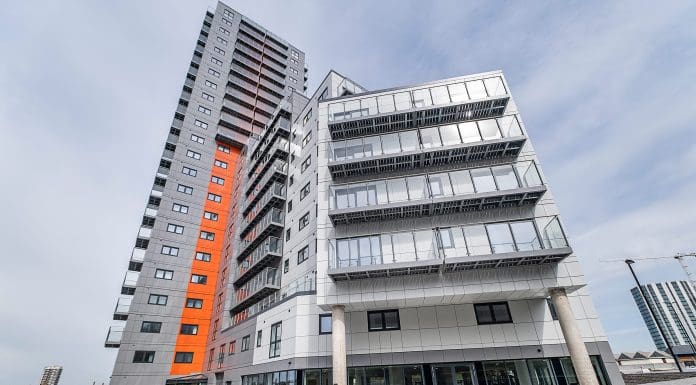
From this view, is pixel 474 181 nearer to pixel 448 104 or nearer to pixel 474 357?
pixel 448 104

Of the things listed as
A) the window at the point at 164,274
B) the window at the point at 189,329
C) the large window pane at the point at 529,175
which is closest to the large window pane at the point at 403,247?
the large window pane at the point at 529,175

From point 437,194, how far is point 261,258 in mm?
17201

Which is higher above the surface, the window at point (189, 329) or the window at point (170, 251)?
the window at point (170, 251)

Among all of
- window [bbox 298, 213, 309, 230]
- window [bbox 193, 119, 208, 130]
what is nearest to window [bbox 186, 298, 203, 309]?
window [bbox 298, 213, 309, 230]

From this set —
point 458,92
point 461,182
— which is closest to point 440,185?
point 461,182

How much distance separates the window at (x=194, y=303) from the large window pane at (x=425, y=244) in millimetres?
30541

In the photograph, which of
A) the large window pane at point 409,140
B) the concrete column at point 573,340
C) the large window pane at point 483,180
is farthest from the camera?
the large window pane at point 409,140

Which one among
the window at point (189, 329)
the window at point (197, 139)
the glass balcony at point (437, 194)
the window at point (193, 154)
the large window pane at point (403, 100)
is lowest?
the window at point (189, 329)

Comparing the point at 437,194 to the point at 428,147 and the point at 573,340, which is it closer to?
the point at 428,147

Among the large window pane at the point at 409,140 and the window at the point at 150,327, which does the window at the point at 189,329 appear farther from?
the large window pane at the point at 409,140

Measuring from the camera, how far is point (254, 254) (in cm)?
3291

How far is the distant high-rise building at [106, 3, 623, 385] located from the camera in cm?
1764

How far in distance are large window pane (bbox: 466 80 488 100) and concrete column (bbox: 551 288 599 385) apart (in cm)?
1334

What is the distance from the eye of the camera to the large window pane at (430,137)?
22359mm
